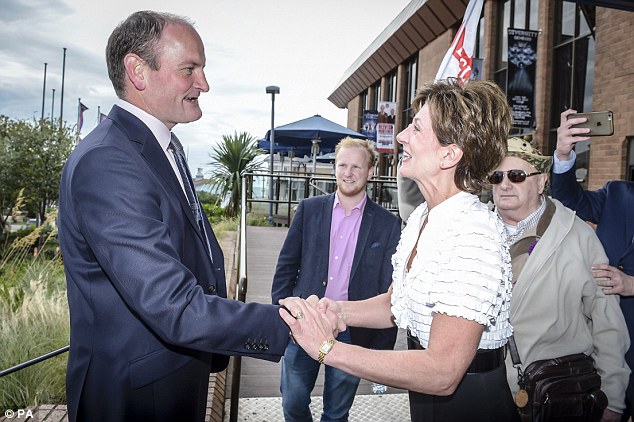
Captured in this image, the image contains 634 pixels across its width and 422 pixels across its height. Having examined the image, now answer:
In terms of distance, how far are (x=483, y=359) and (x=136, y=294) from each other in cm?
121

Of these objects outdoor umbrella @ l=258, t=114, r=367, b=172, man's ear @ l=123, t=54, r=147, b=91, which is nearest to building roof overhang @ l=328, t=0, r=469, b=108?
outdoor umbrella @ l=258, t=114, r=367, b=172

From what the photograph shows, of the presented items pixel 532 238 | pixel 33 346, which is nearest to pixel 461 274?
pixel 532 238

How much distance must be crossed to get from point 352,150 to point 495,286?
8.08 ft

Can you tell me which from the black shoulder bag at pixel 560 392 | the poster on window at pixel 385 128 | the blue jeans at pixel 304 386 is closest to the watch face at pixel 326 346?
the black shoulder bag at pixel 560 392

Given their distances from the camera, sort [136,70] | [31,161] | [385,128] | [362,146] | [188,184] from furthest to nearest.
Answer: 1. [31,161]
2. [385,128]
3. [362,146]
4. [188,184]
5. [136,70]

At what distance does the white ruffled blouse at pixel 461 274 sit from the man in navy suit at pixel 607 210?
110 centimetres

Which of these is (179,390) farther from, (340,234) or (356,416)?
(356,416)

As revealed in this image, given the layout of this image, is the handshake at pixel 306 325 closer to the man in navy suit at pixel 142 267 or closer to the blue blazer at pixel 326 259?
the man in navy suit at pixel 142 267

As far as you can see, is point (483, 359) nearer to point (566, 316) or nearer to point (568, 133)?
point (566, 316)

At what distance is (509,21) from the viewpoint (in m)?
14.9

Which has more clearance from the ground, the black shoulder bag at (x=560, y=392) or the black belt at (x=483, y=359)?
the black belt at (x=483, y=359)

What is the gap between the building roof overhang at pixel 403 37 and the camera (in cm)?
1845

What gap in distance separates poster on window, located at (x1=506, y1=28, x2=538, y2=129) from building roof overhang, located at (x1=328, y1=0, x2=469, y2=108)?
18.7 ft

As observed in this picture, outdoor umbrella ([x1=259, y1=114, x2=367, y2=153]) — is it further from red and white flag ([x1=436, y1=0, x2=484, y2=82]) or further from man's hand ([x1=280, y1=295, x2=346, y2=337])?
man's hand ([x1=280, y1=295, x2=346, y2=337])
